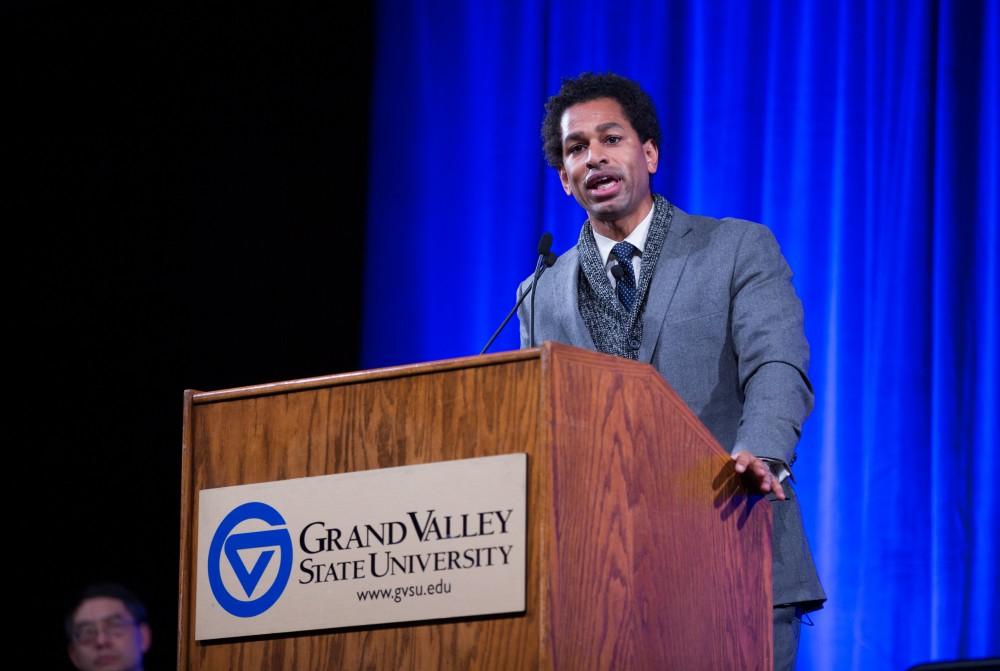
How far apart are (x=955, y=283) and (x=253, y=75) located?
2470 mm

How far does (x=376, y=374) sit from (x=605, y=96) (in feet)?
4.04

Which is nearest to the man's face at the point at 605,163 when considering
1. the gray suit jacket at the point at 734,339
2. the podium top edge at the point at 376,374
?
the gray suit jacket at the point at 734,339

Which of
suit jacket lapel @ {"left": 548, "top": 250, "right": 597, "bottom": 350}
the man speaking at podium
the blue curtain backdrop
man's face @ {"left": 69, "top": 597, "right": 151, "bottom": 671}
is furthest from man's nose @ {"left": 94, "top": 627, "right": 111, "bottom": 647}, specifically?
suit jacket lapel @ {"left": 548, "top": 250, "right": 597, "bottom": 350}

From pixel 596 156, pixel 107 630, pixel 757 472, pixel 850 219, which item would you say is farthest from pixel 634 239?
pixel 107 630

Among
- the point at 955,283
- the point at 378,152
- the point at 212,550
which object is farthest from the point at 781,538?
the point at 378,152

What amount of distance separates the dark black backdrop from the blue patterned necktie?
216 cm

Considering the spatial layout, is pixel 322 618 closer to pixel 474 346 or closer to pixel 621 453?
pixel 621 453

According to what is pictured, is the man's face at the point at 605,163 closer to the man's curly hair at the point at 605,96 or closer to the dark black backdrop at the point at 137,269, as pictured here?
the man's curly hair at the point at 605,96

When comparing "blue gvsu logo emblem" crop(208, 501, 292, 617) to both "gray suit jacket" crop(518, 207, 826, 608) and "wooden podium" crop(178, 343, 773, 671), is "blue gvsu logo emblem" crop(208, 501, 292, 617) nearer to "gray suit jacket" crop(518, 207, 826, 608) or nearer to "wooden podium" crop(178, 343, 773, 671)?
"wooden podium" crop(178, 343, 773, 671)

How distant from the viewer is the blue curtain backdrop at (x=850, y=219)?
3.75 meters

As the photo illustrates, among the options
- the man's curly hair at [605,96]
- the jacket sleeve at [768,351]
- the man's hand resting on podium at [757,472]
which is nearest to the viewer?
the man's hand resting on podium at [757,472]

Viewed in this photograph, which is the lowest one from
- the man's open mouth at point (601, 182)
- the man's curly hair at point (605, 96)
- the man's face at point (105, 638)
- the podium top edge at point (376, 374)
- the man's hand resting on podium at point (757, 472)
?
the man's face at point (105, 638)

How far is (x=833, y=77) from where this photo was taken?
415 centimetres

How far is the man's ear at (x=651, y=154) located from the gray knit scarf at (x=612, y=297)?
0.17 m
